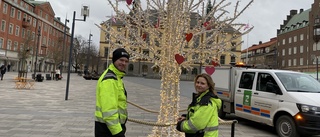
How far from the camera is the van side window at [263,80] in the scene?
27.2 ft

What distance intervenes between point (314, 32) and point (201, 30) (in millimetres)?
64313

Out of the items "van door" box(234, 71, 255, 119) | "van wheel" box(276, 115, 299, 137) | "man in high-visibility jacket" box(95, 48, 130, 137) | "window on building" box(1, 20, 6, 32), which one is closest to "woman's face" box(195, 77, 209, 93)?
"man in high-visibility jacket" box(95, 48, 130, 137)

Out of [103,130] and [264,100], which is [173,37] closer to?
[103,130]

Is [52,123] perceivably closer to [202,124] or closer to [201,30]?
[201,30]

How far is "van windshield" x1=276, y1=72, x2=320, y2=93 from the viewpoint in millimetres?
7659

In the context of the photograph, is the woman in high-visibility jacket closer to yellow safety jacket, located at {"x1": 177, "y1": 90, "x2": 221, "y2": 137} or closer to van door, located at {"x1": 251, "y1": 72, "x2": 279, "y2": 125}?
yellow safety jacket, located at {"x1": 177, "y1": 90, "x2": 221, "y2": 137}

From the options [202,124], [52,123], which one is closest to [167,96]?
[202,124]

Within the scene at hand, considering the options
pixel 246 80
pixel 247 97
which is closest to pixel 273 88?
pixel 247 97

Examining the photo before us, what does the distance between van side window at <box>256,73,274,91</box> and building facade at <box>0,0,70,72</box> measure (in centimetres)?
3964

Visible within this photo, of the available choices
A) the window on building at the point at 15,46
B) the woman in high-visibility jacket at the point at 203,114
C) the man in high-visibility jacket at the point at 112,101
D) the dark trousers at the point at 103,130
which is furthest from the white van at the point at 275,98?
the window on building at the point at 15,46

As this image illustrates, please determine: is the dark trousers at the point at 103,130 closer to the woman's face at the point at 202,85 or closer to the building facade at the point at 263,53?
the woman's face at the point at 202,85

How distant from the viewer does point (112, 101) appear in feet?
8.96

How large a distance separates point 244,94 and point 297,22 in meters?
→ 70.6

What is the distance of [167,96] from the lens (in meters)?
4.91
